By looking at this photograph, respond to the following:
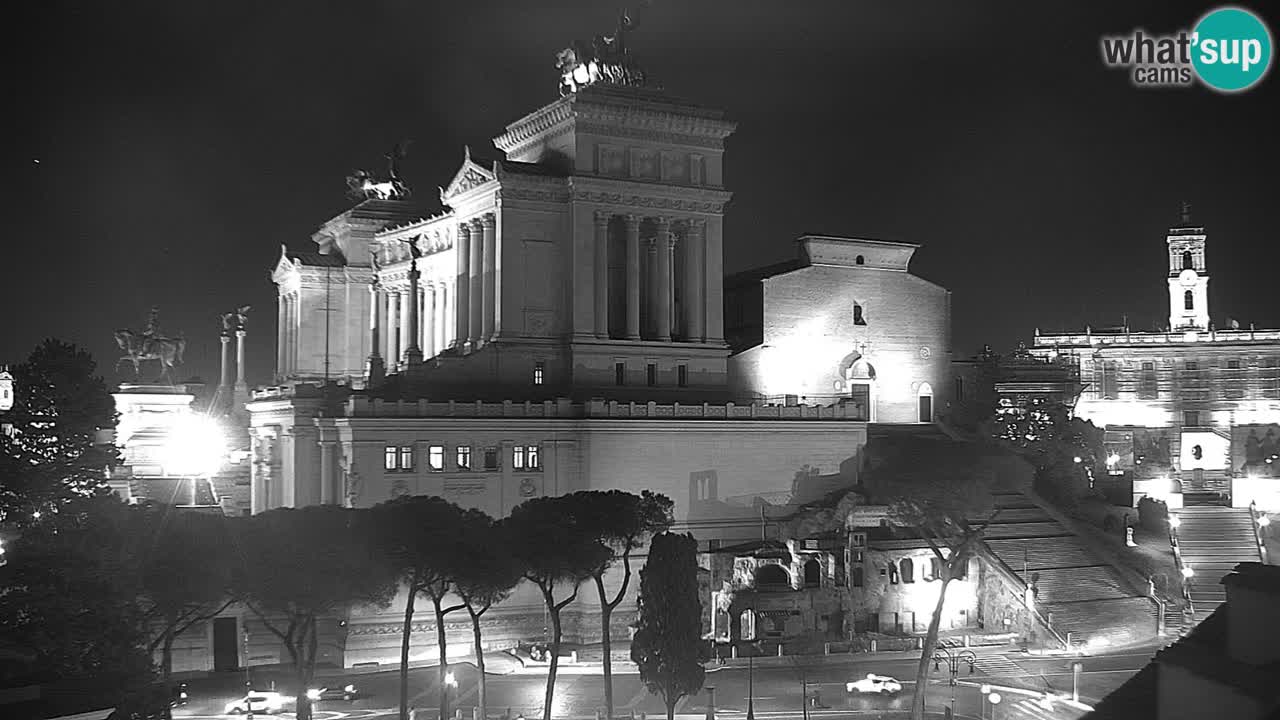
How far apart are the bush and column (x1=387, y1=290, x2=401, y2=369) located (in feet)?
175

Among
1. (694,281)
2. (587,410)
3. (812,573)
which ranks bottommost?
(812,573)

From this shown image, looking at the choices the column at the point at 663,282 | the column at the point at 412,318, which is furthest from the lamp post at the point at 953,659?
the column at the point at 412,318

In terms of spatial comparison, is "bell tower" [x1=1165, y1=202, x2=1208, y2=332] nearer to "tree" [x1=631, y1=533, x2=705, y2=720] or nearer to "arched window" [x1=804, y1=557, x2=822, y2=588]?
"arched window" [x1=804, y1=557, x2=822, y2=588]

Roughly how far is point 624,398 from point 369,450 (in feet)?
54.5

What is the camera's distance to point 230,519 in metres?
52.5

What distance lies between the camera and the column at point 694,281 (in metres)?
80.2

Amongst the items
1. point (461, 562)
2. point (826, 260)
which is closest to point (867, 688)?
point (461, 562)

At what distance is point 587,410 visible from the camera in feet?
237

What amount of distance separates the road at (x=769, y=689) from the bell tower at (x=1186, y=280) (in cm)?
6438

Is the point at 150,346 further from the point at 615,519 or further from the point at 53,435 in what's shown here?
the point at 615,519

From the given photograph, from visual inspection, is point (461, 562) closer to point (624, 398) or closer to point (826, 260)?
point (624, 398)

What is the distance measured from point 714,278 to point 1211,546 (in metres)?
34.2

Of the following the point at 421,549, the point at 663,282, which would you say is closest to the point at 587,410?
the point at 663,282

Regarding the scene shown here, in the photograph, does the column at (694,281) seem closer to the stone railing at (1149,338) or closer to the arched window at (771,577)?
the arched window at (771,577)
